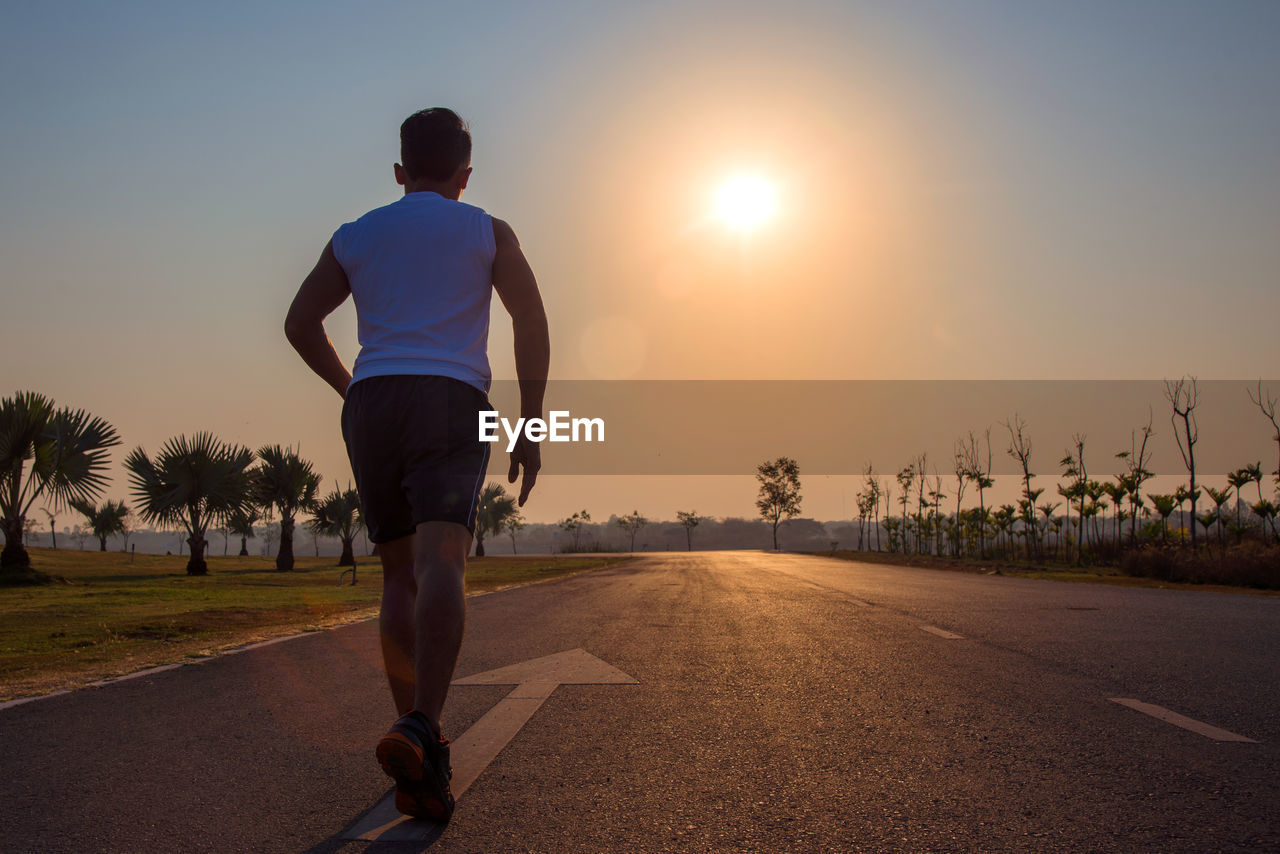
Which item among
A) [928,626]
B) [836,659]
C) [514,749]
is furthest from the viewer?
[928,626]

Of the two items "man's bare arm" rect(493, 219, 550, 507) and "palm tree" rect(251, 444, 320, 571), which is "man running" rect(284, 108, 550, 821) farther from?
"palm tree" rect(251, 444, 320, 571)

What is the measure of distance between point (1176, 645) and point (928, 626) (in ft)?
6.59

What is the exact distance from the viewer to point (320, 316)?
336 cm

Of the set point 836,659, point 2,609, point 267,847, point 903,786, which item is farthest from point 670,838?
point 2,609

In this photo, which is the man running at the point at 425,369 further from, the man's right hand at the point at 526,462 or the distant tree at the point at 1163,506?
the distant tree at the point at 1163,506

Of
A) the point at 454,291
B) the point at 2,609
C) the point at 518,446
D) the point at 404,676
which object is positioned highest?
the point at 454,291

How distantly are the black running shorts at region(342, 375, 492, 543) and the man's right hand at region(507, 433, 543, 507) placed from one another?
1.13 ft

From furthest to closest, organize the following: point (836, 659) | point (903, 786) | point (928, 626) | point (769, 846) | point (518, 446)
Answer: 1. point (928, 626)
2. point (836, 659)
3. point (518, 446)
4. point (903, 786)
5. point (769, 846)

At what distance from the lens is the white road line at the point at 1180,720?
3.30 meters

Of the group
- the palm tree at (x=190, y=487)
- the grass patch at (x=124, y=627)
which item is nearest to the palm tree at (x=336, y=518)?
the palm tree at (x=190, y=487)

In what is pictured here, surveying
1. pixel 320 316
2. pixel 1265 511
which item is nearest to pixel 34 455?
pixel 320 316

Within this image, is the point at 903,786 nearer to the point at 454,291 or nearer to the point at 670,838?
the point at 670,838

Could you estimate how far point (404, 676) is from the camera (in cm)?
283

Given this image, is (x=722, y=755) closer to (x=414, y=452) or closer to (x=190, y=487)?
(x=414, y=452)
